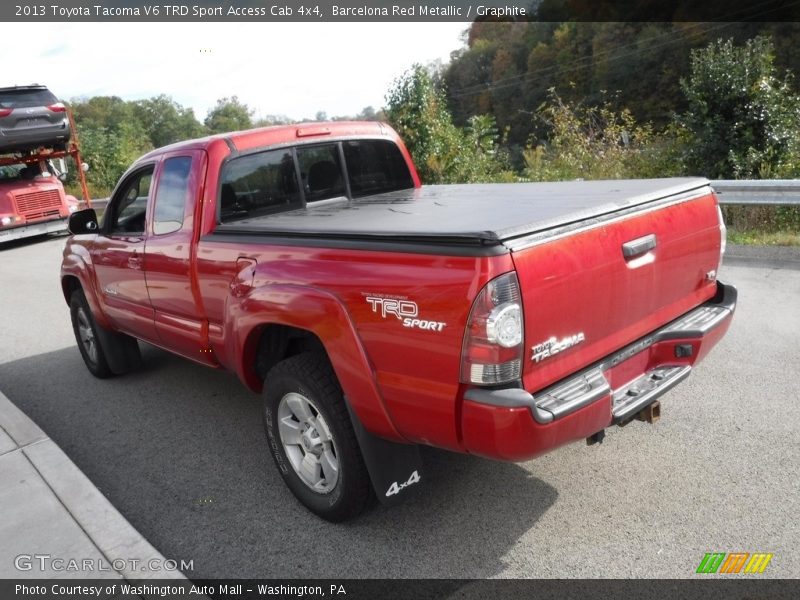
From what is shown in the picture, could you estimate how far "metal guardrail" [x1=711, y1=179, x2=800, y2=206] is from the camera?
25.2 ft

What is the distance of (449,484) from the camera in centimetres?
362

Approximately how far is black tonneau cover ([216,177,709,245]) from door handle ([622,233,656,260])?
0.16 m

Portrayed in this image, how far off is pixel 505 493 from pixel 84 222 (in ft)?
13.2

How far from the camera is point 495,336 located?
2432 millimetres

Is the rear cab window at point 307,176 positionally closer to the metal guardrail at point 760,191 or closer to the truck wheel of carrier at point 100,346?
the truck wheel of carrier at point 100,346

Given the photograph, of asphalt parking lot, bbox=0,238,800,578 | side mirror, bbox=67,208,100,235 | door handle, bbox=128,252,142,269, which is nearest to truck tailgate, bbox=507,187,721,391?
asphalt parking lot, bbox=0,238,800,578

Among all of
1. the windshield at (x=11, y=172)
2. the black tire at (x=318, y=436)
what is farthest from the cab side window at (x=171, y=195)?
the windshield at (x=11, y=172)

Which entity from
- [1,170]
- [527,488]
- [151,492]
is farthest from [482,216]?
[1,170]

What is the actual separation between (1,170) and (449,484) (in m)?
18.6

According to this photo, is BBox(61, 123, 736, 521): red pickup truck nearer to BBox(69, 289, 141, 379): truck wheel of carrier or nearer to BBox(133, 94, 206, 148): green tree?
BBox(69, 289, 141, 379): truck wheel of carrier

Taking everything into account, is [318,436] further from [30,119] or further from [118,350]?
A: [30,119]

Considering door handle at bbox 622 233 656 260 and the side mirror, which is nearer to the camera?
door handle at bbox 622 233 656 260

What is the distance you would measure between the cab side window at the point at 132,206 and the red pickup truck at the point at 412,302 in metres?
0.17

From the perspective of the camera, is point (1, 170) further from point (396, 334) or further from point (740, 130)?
point (396, 334)
